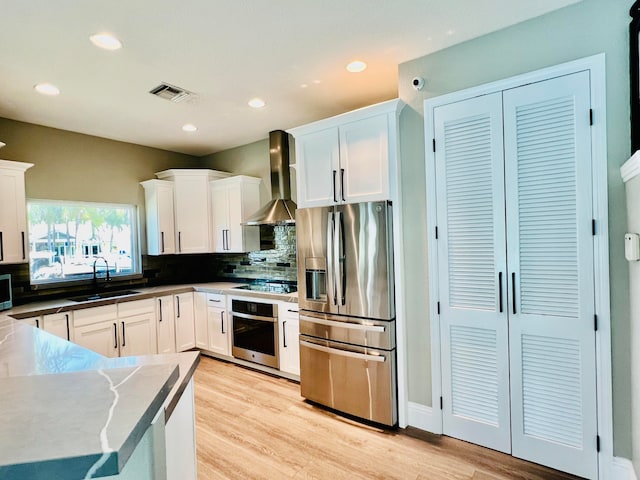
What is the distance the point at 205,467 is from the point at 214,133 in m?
3.48

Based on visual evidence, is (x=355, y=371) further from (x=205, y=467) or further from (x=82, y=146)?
(x=82, y=146)

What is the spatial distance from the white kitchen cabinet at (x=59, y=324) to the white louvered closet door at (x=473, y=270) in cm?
343

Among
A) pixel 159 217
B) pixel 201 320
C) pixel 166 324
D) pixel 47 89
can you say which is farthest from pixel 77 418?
pixel 159 217

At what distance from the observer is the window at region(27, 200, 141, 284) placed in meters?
3.73

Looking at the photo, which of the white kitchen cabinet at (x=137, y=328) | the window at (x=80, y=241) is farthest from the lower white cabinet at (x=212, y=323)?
the window at (x=80, y=241)

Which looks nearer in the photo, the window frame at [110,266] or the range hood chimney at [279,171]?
the window frame at [110,266]

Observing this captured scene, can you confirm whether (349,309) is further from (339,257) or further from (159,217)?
(159,217)

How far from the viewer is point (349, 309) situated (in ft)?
9.07

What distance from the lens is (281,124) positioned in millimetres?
3988

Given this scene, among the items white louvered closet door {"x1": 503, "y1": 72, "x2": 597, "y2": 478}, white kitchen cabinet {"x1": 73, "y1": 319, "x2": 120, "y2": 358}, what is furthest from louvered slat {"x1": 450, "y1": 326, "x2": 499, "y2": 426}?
white kitchen cabinet {"x1": 73, "y1": 319, "x2": 120, "y2": 358}

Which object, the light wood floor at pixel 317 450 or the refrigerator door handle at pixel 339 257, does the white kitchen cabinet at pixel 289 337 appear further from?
the refrigerator door handle at pixel 339 257

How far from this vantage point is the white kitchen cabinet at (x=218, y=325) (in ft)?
13.4

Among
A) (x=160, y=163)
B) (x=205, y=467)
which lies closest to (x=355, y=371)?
(x=205, y=467)

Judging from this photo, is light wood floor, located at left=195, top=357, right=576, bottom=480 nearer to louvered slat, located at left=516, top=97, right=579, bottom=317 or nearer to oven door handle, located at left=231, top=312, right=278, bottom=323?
oven door handle, located at left=231, top=312, right=278, bottom=323
